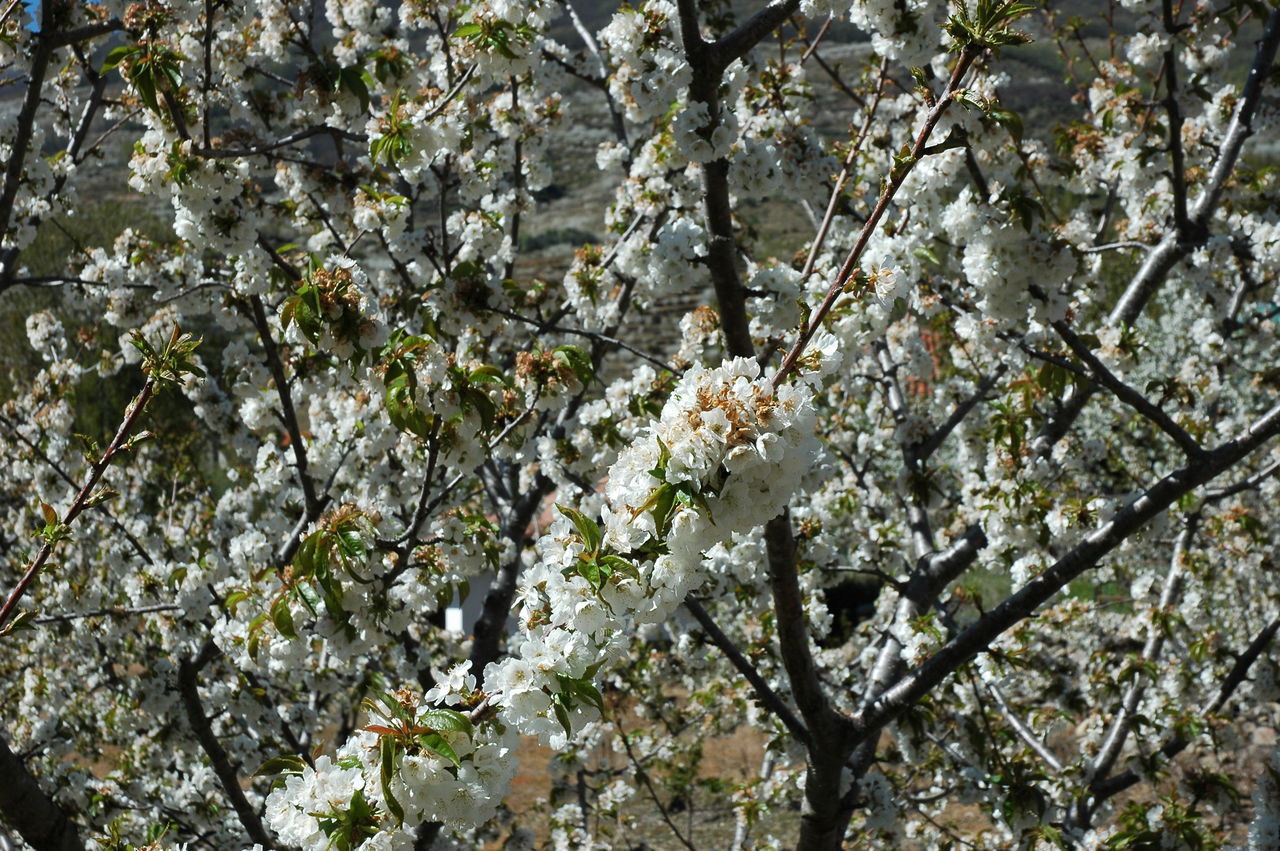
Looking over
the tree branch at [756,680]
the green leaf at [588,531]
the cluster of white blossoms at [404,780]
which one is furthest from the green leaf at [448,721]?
the tree branch at [756,680]

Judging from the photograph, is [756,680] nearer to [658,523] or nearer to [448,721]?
[448,721]

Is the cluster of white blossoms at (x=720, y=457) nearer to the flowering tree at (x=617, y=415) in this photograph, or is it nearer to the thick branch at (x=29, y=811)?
the flowering tree at (x=617, y=415)

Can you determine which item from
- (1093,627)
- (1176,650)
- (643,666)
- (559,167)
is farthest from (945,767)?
(559,167)

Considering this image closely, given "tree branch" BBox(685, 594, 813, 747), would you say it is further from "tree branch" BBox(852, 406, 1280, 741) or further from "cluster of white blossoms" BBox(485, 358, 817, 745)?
"cluster of white blossoms" BBox(485, 358, 817, 745)

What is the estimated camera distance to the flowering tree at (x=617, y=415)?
1.52 metres

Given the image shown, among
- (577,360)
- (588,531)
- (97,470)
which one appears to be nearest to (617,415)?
(577,360)

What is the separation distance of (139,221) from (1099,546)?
3014 centimetres

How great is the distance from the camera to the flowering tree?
1.52 metres

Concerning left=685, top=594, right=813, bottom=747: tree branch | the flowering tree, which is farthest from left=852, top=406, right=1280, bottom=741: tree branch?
left=685, top=594, right=813, bottom=747: tree branch

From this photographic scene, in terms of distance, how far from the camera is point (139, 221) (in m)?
27.2

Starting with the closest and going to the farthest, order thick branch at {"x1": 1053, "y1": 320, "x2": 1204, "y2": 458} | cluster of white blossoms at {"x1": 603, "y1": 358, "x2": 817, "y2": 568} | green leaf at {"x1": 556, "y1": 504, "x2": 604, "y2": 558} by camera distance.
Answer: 1. cluster of white blossoms at {"x1": 603, "y1": 358, "x2": 817, "y2": 568}
2. green leaf at {"x1": 556, "y1": 504, "x2": 604, "y2": 558}
3. thick branch at {"x1": 1053, "y1": 320, "x2": 1204, "y2": 458}

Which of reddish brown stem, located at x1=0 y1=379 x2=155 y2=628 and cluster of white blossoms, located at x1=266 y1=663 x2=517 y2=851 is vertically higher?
reddish brown stem, located at x1=0 y1=379 x2=155 y2=628

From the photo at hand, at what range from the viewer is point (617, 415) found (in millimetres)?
3857

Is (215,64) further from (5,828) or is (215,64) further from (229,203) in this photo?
(5,828)
